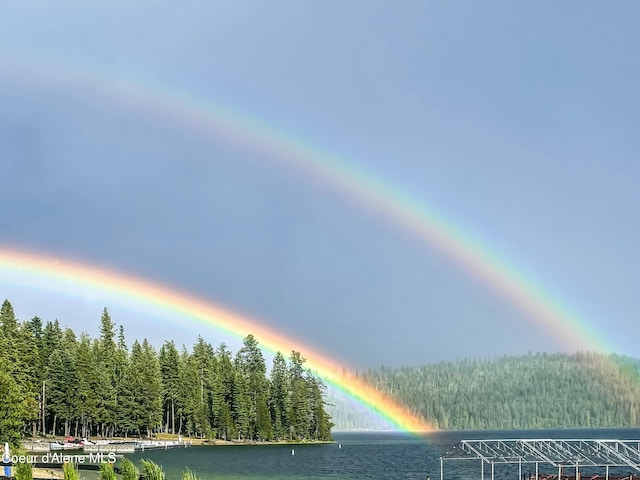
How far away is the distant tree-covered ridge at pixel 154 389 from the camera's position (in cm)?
13012

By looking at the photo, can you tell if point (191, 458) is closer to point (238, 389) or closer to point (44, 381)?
point (44, 381)

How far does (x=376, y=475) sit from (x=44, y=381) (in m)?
61.5

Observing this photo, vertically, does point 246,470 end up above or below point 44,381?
below

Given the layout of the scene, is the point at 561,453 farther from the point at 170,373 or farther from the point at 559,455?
the point at 170,373

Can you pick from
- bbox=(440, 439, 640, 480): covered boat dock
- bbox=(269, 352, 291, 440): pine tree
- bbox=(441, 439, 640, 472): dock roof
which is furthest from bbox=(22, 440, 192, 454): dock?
bbox=(441, 439, 640, 472): dock roof

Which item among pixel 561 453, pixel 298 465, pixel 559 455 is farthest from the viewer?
pixel 298 465

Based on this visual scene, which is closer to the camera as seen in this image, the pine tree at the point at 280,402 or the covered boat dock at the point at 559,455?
the covered boat dock at the point at 559,455

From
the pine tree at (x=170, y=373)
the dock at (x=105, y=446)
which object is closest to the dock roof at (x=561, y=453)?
the dock at (x=105, y=446)

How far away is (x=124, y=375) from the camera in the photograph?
5719 inches

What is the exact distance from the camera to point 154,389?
14838cm

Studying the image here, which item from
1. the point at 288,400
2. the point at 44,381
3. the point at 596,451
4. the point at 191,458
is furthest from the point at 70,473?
the point at 288,400

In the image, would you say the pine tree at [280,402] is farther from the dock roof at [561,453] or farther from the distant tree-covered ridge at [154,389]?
the dock roof at [561,453]

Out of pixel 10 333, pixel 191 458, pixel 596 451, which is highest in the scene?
pixel 10 333

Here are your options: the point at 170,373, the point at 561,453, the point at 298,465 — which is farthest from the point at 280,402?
the point at 561,453
